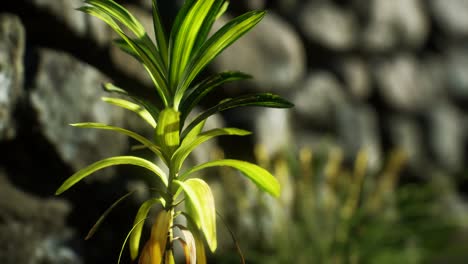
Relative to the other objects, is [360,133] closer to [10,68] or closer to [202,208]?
[10,68]

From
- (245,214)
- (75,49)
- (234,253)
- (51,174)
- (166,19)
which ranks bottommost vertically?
(234,253)

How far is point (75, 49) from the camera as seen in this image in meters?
1.61

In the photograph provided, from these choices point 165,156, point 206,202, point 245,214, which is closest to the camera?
point 206,202

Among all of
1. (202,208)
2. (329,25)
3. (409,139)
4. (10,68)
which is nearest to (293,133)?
(329,25)

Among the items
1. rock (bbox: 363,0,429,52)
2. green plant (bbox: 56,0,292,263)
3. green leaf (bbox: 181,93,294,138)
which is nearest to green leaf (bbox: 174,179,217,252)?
green plant (bbox: 56,0,292,263)

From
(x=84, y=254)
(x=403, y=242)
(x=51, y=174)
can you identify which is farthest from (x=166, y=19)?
(x=403, y=242)

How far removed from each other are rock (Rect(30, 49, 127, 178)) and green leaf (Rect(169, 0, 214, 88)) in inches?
24.8

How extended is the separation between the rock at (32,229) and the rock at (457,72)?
1.97 m

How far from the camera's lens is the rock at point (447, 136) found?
274 centimetres

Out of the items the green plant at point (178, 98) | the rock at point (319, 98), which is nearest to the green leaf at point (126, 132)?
the green plant at point (178, 98)

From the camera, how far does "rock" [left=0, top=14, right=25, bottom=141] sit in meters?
1.43

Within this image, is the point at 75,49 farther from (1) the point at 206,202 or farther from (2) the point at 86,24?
(1) the point at 206,202

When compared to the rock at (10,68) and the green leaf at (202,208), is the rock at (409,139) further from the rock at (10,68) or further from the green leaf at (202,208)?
the green leaf at (202,208)

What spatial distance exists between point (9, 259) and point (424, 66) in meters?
2.04
